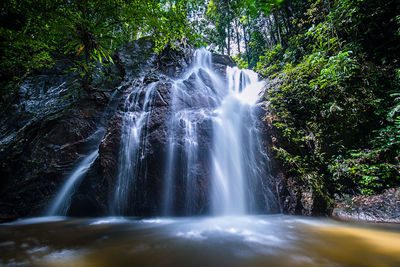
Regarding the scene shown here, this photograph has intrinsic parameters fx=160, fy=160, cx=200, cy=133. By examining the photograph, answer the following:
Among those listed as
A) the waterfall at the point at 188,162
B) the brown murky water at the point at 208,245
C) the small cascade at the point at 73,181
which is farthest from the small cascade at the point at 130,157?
the small cascade at the point at 73,181

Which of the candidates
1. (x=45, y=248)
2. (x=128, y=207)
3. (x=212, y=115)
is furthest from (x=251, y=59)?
(x=45, y=248)

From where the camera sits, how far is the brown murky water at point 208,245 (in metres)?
1.68

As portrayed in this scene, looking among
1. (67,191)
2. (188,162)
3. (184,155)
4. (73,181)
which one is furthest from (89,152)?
(188,162)

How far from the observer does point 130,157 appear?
4.32 metres

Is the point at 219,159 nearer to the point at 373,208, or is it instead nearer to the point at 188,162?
the point at 188,162

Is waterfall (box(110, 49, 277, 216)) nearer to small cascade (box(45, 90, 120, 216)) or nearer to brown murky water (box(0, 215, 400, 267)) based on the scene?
brown murky water (box(0, 215, 400, 267))

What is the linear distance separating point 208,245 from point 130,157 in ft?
10.1

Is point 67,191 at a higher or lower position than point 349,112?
lower

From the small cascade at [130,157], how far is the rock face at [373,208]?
468 cm

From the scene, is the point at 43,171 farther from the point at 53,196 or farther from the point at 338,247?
the point at 338,247

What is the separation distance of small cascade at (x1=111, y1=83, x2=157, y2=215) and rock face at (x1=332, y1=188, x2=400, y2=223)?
4.68m

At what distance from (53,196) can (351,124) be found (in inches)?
336

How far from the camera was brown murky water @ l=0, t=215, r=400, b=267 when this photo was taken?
1.68 meters

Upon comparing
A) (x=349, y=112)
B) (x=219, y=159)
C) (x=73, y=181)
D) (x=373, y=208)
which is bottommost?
(x=373, y=208)
